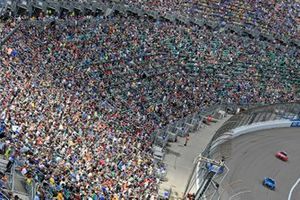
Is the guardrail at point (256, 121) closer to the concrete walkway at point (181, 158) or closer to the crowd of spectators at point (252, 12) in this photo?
the concrete walkway at point (181, 158)

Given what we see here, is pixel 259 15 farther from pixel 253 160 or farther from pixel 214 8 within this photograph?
pixel 253 160

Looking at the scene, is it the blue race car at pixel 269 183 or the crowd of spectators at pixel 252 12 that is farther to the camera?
the crowd of spectators at pixel 252 12

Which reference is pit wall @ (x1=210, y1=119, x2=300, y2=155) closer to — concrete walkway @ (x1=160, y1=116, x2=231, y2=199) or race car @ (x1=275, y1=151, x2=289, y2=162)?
concrete walkway @ (x1=160, y1=116, x2=231, y2=199)

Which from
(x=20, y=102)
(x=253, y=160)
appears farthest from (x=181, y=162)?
(x=20, y=102)

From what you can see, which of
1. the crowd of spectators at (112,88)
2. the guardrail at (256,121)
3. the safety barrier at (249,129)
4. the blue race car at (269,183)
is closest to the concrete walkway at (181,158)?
the guardrail at (256,121)

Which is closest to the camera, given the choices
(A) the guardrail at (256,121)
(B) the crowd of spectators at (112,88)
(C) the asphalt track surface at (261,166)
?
(B) the crowd of spectators at (112,88)
